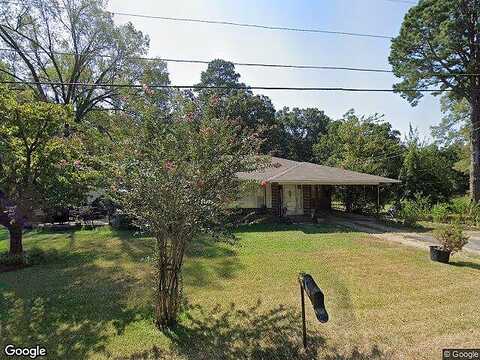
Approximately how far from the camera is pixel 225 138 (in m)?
5.21

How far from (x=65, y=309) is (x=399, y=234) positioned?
12740 millimetres

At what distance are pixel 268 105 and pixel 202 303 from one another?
112 feet

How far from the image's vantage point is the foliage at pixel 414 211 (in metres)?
16.9

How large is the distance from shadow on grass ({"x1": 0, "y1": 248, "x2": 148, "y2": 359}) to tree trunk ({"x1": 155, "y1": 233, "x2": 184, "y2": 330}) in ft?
2.16

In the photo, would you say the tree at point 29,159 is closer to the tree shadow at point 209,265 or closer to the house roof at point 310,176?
the tree shadow at point 209,265

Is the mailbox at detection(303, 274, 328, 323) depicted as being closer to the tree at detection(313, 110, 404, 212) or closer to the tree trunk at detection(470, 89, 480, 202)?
the tree at detection(313, 110, 404, 212)

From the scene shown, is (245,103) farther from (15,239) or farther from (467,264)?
(467,264)

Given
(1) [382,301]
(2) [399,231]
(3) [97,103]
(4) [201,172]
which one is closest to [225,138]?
(4) [201,172]

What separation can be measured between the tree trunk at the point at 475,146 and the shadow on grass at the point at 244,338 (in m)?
20.8

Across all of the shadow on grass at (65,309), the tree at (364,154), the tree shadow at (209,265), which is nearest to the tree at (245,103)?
the tree at (364,154)

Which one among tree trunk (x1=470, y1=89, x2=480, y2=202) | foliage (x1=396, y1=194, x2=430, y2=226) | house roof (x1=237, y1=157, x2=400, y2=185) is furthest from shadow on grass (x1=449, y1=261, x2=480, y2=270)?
tree trunk (x1=470, y1=89, x2=480, y2=202)

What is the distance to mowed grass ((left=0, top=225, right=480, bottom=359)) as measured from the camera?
14.8ft

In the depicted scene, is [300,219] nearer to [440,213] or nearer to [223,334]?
[440,213]

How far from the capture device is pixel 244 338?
15.7 feet
